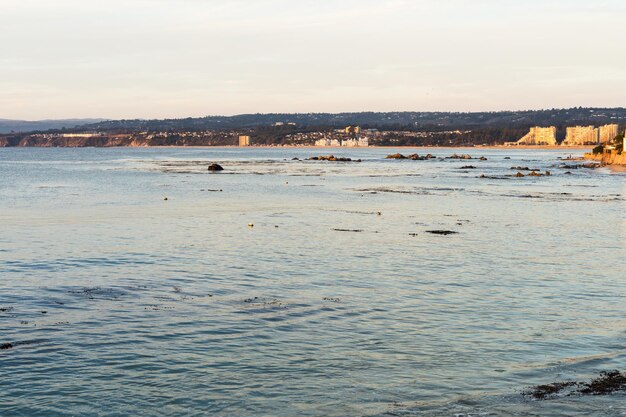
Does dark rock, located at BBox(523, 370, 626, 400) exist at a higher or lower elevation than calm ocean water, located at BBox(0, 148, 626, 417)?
lower

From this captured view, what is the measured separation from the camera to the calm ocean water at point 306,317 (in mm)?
16391

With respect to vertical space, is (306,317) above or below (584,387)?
above

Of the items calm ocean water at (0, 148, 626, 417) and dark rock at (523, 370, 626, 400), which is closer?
calm ocean water at (0, 148, 626, 417)

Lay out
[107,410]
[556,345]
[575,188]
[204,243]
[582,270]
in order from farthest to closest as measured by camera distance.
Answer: [575,188], [204,243], [582,270], [556,345], [107,410]

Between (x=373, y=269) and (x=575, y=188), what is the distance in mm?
64902

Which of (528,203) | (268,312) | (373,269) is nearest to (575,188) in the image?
(528,203)

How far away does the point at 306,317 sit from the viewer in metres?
23.3

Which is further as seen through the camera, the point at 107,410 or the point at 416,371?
the point at 416,371

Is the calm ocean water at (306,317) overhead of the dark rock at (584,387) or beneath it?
overhead

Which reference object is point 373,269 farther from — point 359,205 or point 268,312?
point 359,205

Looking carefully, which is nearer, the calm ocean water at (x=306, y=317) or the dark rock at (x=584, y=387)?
the calm ocean water at (x=306, y=317)

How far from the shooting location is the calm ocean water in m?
16.4

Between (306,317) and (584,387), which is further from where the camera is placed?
(306,317)

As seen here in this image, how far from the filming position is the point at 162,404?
15852 millimetres
